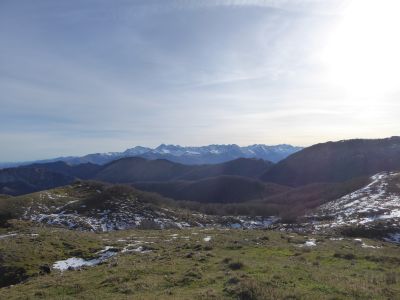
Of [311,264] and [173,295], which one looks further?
[311,264]

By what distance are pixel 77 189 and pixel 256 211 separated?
67.8 metres

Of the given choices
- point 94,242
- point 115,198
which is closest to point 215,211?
point 115,198

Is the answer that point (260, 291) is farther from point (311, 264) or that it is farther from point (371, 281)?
point (311, 264)

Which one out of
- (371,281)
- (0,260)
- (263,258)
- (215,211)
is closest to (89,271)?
(0,260)

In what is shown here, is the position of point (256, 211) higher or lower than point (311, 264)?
lower

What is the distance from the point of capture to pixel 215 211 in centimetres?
13600

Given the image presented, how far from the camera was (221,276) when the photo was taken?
68.5 feet

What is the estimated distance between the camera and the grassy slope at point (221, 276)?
56.5 ft

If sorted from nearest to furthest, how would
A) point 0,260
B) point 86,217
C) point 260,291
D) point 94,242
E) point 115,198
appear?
→ point 260,291, point 0,260, point 94,242, point 86,217, point 115,198

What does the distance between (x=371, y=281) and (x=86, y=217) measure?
69.4m

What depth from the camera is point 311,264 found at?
25203 mm

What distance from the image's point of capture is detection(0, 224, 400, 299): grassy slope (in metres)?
17.2

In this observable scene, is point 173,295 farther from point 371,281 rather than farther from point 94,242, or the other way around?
point 94,242

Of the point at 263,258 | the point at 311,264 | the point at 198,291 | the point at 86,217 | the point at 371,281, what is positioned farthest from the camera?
the point at 86,217
